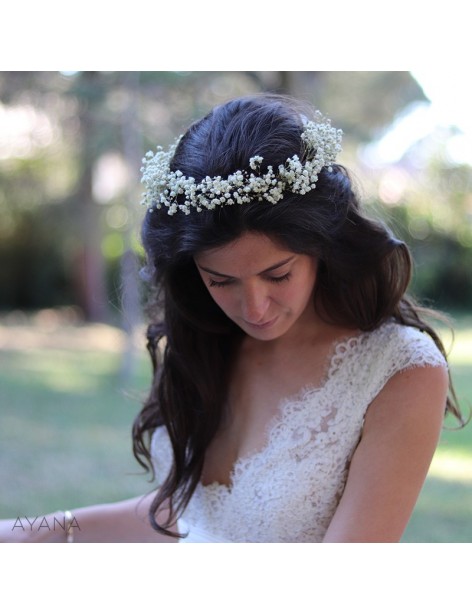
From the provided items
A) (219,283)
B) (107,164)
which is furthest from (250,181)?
(107,164)

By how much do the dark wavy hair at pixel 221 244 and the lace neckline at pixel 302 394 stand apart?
0.18 ft

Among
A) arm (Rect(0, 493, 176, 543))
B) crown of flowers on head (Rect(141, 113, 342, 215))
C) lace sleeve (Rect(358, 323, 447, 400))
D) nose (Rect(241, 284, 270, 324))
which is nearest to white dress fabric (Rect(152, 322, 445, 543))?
lace sleeve (Rect(358, 323, 447, 400))

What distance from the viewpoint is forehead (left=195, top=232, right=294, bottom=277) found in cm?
177

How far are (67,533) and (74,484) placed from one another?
358 cm

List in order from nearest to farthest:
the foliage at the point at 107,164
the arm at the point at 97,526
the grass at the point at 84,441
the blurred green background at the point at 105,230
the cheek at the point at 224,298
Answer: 1. the cheek at the point at 224,298
2. the arm at the point at 97,526
3. the grass at the point at 84,441
4. the blurred green background at the point at 105,230
5. the foliage at the point at 107,164

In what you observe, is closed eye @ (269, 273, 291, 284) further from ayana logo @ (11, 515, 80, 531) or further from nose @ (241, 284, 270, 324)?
ayana logo @ (11, 515, 80, 531)

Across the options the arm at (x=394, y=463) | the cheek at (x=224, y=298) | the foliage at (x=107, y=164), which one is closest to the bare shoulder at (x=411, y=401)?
the arm at (x=394, y=463)

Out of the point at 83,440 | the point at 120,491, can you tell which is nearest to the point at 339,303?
the point at 120,491

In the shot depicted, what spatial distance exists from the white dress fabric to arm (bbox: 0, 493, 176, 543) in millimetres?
217

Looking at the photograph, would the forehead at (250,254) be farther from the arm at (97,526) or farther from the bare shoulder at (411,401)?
the arm at (97,526)

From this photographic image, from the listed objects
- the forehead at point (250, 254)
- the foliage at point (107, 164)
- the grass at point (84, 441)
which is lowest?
the grass at point (84, 441)

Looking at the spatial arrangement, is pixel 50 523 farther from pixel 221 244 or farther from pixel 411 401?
pixel 411 401

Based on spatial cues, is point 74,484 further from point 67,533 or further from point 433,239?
point 433,239

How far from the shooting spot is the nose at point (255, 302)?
1790 mm
